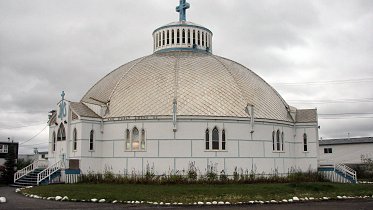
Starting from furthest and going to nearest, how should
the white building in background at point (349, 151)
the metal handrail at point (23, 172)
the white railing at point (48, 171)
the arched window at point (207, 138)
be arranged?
1. the white building in background at point (349, 151)
2. the metal handrail at point (23, 172)
3. the arched window at point (207, 138)
4. the white railing at point (48, 171)

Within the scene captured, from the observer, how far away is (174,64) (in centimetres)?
3616

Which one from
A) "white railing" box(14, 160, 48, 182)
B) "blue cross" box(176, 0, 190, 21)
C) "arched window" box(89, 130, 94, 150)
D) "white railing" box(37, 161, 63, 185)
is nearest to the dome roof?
"arched window" box(89, 130, 94, 150)

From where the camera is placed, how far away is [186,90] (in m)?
33.2

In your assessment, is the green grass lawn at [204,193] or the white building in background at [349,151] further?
the white building in background at [349,151]

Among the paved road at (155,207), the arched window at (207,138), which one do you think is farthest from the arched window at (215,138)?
the paved road at (155,207)

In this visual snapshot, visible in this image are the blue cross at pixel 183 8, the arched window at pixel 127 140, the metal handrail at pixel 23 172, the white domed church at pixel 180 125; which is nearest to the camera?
the white domed church at pixel 180 125

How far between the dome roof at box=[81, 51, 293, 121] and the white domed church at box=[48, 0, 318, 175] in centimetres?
8

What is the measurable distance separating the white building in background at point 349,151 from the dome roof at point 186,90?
19.9 meters

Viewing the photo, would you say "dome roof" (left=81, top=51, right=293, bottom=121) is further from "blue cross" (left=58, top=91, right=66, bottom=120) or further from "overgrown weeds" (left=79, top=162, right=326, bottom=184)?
"overgrown weeds" (left=79, top=162, right=326, bottom=184)

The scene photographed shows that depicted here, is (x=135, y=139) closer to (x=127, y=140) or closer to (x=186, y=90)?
(x=127, y=140)

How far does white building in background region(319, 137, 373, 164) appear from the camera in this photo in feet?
174

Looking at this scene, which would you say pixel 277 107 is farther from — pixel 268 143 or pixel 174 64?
pixel 174 64

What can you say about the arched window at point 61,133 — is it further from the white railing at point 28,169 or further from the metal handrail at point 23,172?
the metal handrail at point 23,172

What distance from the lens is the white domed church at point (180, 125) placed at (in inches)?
1241
